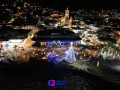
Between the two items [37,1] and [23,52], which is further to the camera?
[37,1]

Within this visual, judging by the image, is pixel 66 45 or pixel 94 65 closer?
pixel 94 65

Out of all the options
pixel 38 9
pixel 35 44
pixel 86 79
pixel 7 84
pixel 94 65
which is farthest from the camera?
pixel 38 9

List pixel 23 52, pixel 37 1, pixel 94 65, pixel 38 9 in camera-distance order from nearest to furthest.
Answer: pixel 94 65
pixel 23 52
pixel 38 9
pixel 37 1

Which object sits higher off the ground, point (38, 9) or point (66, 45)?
point (38, 9)

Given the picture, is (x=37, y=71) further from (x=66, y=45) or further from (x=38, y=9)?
(x=38, y=9)

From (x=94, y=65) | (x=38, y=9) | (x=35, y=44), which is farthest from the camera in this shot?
(x=38, y=9)

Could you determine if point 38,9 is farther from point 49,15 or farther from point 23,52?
point 23,52

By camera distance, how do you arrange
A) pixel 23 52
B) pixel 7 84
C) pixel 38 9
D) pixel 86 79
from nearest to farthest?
pixel 7 84, pixel 86 79, pixel 23 52, pixel 38 9

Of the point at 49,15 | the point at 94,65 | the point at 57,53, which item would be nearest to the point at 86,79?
the point at 94,65

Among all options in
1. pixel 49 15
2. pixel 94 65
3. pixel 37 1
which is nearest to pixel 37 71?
pixel 94 65
